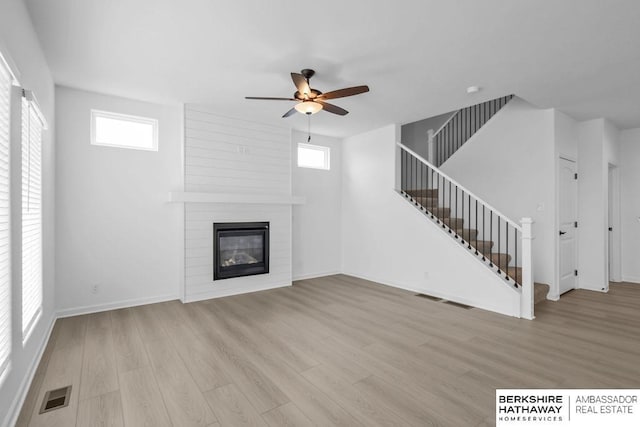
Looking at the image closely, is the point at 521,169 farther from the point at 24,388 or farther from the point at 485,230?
the point at 24,388

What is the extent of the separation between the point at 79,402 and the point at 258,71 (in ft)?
11.0

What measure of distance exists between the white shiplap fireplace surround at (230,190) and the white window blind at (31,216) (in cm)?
161

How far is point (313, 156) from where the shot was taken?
6539mm

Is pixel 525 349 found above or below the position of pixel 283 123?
below

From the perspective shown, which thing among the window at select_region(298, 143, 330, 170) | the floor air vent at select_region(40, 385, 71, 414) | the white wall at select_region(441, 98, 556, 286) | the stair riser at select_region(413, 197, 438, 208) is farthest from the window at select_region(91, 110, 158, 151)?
the white wall at select_region(441, 98, 556, 286)

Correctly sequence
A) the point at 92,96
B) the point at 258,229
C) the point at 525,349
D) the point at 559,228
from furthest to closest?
the point at 258,229, the point at 559,228, the point at 92,96, the point at 525,349

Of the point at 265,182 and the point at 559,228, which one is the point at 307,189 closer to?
the point at 265,182

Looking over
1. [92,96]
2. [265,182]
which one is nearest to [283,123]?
[265,182]

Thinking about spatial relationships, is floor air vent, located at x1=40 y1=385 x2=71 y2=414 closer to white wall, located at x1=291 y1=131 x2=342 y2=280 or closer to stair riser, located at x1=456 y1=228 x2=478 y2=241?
white wall, located at x1=291 y1=131 x2=342 y2=280

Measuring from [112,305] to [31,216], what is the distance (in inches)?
78.1

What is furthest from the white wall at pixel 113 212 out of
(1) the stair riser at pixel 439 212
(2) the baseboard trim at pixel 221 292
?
(1) the stair riser at pixel 439 212

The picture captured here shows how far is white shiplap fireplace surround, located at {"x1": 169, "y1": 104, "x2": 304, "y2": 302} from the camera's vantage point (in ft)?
15.5

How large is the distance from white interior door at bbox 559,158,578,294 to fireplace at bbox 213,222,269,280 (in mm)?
4691

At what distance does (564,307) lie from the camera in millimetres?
4375
